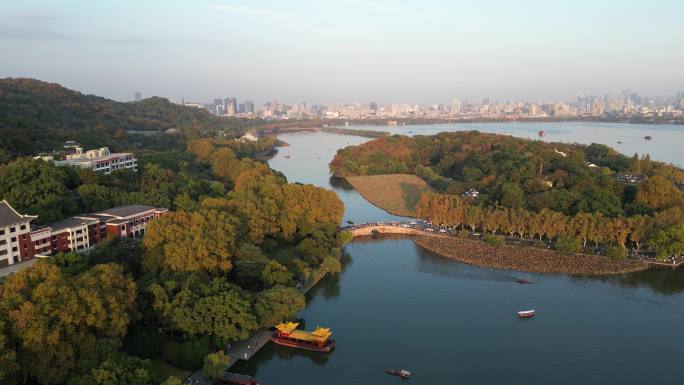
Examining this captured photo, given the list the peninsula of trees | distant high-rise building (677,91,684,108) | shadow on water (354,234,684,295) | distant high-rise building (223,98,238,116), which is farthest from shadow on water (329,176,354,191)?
distant high-rise building (677,91,684,108)

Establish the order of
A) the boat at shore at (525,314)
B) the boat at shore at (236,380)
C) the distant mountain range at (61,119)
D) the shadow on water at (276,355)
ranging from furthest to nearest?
the distant mountain range at (61,119)
the boat at shore at (525,314)
the shadow on water at (276,355)
the boat at shore at (236,380)

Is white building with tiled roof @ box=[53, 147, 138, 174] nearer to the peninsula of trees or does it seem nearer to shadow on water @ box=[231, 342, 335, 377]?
the peninsula of trees

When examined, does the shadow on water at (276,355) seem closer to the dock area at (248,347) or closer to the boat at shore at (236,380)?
the dock area at (248,347)

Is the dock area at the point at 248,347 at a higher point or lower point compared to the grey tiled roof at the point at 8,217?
lower

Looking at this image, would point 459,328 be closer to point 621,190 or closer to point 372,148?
point 621,190

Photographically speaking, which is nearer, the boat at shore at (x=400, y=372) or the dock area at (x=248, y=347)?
the boat at shore at (x=400, y=372)

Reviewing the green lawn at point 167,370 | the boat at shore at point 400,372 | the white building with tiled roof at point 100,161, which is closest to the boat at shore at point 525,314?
the boat at shore at point 400,372

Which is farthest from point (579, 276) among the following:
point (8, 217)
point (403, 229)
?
point (8, 217)
